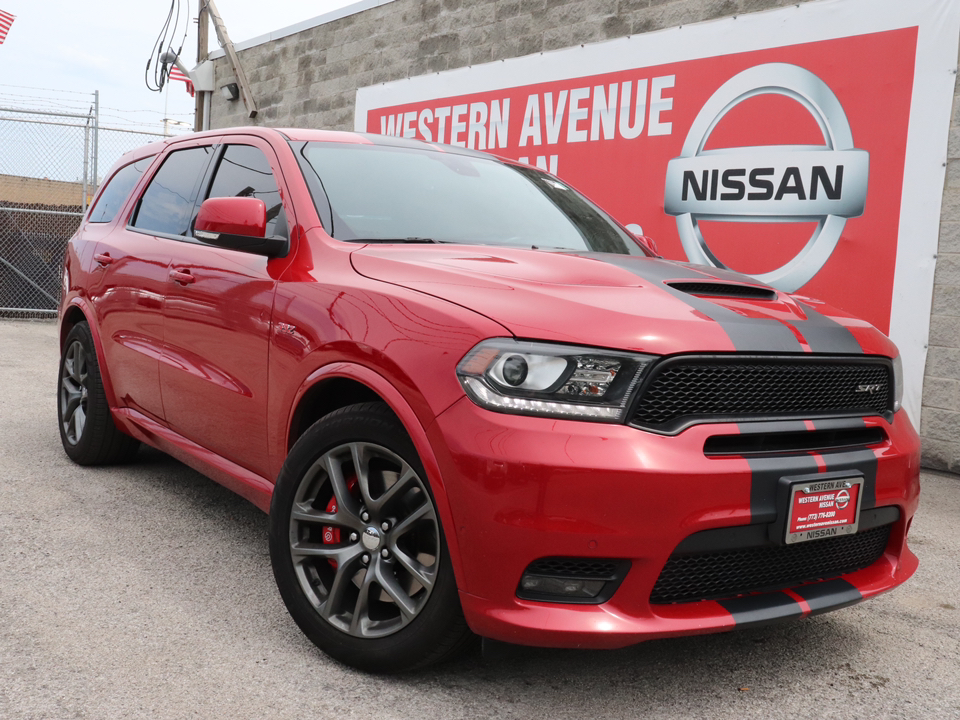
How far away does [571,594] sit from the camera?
222 centimetres

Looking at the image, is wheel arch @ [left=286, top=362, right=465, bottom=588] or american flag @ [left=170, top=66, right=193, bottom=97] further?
american flag @ [left=170, top=66, right=193, bottom=97]

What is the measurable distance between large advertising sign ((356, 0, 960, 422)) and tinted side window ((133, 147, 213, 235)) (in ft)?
13.4

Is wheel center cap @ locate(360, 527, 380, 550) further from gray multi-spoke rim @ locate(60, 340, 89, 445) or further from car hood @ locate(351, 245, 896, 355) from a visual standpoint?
gray multi-spoke rim @ locate(60, 340, 89, 445)

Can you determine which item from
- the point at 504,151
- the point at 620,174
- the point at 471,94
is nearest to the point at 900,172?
the point at 620,174

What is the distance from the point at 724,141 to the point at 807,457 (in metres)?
4.87

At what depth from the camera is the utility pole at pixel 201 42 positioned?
14.1 m

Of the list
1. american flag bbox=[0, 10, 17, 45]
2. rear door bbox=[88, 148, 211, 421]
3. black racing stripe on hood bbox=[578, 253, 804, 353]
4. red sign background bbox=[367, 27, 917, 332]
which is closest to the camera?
black racing stripe on hood bbox=[578, 253, 804, 353]

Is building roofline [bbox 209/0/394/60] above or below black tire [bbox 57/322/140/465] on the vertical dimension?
above

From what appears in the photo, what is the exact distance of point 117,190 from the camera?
4.89 m

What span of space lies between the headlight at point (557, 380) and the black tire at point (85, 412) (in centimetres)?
294

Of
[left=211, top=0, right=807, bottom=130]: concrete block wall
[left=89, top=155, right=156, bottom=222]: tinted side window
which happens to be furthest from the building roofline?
[left=89, top=155, right=156, bottom=222]: tinted side window

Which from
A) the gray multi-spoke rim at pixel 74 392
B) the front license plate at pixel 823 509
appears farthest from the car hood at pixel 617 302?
the gray multi-spoke rim at pixel 74 392

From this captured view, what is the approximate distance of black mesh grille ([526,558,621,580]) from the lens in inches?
86.5

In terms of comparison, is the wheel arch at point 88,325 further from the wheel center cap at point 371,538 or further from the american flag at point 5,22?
the american flag at point 5,22
